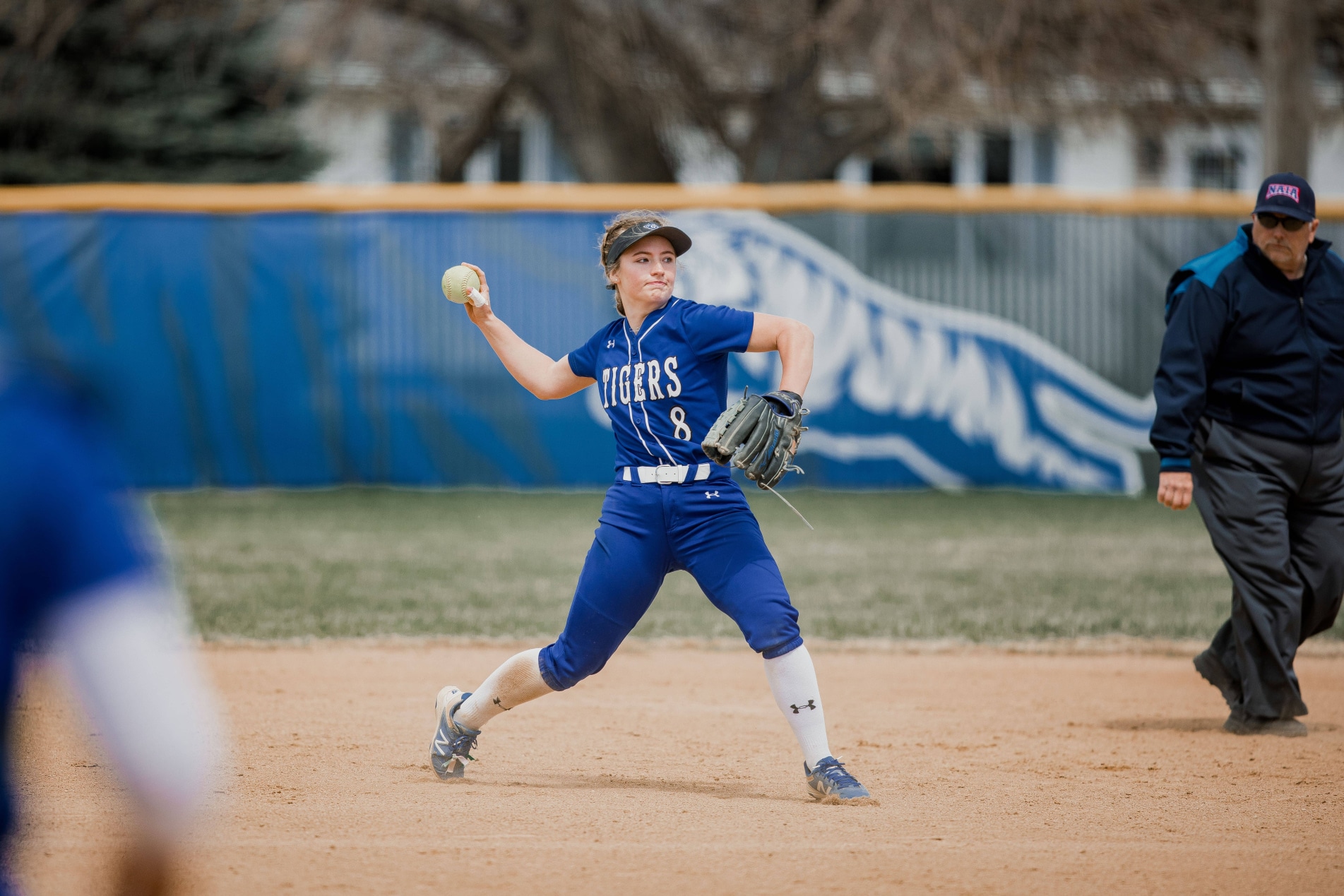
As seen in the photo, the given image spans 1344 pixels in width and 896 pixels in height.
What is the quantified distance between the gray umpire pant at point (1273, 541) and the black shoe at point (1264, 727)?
0.04 m

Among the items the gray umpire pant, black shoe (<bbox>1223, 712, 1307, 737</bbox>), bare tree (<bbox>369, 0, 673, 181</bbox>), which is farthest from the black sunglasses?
bare tree (<bbox>369, 0, 673, 181</bbox>)

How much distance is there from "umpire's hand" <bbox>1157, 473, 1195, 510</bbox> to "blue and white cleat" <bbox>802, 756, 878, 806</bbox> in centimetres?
181

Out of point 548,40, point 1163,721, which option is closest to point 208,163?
point 548,40

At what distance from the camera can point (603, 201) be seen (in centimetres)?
1357

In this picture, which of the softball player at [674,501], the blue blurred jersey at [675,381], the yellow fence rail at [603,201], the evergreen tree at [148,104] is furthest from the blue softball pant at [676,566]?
the evergreen tree at [148,104]

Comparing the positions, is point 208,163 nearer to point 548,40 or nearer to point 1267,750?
point 548,40

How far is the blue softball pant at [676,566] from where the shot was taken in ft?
14.1

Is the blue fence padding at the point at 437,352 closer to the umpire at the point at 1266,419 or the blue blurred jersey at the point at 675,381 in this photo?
the umpire at the point at 1266,419

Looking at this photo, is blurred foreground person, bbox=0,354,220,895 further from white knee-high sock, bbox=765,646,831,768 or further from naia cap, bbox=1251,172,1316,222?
naia cap, bbox=1251,172,1316,222

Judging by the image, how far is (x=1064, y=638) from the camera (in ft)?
25.6

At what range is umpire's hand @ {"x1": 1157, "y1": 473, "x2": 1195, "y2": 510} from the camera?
5336mm

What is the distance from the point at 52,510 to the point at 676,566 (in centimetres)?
248

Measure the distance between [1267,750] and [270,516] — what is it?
9.03m

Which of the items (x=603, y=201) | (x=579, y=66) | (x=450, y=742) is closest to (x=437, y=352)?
(x=603, y=201)
